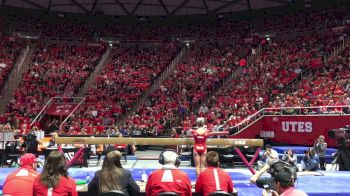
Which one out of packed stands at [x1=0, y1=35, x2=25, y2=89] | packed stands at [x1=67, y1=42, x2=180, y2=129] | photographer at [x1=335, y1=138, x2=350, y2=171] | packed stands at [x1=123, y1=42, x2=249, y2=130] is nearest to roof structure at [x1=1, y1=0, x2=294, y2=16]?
packed stands at [x1=67, y1=42, x2=180, y2=129]

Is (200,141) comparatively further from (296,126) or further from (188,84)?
(188,84)

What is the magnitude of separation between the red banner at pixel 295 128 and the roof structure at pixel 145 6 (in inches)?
621

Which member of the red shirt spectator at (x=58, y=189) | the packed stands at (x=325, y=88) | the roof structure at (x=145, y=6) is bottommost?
the red shirt spectator at (x=58, y=189)

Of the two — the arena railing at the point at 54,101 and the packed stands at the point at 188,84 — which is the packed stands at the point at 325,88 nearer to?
the packed stands at the point at 188,84

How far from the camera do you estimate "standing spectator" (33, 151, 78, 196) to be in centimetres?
488

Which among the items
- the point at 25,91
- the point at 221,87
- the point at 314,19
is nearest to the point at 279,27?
the point at 314,19

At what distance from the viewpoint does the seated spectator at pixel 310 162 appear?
1320 cm

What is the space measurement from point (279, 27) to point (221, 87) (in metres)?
8.13

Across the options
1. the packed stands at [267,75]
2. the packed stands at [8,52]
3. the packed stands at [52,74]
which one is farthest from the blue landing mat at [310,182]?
the packed stands at [8,52]

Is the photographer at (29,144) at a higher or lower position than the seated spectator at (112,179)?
lower

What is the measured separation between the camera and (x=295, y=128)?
1970 cm

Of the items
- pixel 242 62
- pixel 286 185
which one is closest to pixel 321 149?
pixel 286 185

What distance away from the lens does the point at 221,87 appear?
28234 mm

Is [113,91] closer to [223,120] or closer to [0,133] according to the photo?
[223,120]
